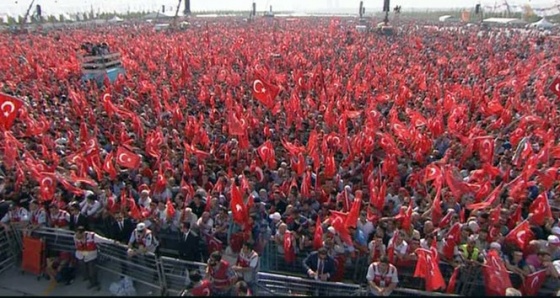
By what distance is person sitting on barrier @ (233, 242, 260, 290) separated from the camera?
764 cm

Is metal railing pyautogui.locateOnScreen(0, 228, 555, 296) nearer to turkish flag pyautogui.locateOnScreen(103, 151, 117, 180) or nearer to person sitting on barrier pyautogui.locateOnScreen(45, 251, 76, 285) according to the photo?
person sitting on barrier pyautogui.locateOnScreen(45, 251, 76, 285)

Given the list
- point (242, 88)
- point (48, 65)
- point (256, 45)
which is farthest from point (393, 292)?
point (256, 45)

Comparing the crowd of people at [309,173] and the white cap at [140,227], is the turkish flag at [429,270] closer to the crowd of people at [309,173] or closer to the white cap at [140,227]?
the crowd of people at [309,173]

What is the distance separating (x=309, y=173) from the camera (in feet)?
34.7

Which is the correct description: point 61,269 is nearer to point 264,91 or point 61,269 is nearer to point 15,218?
point 15,218

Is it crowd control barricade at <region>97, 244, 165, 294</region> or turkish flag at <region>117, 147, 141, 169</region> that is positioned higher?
turkish flag at <region>117, 147, 141, 169</region>

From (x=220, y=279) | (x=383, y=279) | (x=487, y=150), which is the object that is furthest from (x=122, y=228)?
(x=487, y=150)

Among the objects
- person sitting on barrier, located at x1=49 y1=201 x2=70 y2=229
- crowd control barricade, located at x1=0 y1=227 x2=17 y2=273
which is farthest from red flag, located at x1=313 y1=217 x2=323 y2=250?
crowd control barricade, located at x1=0 y1=227 x2=17 y2=273

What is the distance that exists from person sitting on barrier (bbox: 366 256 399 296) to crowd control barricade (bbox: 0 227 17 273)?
6.67 metres

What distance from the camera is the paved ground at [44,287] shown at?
8453 millimetres

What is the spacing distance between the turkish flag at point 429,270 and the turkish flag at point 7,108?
9.77 metres

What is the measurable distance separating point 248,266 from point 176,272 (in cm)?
139

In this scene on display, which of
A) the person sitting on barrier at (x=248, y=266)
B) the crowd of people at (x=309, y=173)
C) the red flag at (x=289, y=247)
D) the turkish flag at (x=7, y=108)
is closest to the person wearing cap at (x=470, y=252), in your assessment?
the crowd of people at (x=309, y=173)

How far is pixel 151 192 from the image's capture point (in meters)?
10.3
